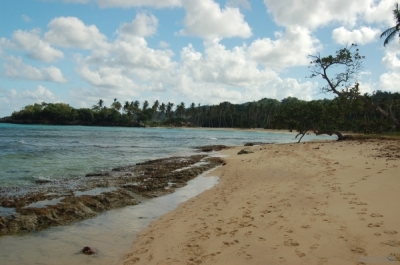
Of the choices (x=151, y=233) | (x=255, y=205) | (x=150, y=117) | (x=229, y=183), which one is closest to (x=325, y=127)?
(x=229, y=183)

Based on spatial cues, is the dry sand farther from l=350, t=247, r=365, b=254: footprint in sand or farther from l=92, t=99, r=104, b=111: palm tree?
l=92, t=99, r=104, b=111: palm tree

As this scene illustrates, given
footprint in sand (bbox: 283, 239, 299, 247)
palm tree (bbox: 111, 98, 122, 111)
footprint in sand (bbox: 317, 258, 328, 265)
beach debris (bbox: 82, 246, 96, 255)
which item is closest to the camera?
footprint in sand (bbox: 317, 258, 328, 265)

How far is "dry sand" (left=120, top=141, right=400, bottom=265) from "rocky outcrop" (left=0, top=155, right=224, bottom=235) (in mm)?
2317

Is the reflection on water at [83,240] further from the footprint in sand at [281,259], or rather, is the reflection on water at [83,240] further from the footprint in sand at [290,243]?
the footprint in sand at [290,243]

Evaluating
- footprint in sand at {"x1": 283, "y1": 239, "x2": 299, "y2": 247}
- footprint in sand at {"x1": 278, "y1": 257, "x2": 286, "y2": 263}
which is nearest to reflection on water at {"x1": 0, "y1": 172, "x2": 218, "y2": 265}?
footprint in sand at {"x1": 278, "y1": 257, "x2": 286, "y2": 263}

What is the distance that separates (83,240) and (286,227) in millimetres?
4363

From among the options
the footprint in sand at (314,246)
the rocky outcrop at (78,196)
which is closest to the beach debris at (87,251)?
the rocky outcrop at (78,196)

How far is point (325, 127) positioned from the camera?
3784 centimetres

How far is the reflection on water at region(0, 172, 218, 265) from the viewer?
5387 millimetres

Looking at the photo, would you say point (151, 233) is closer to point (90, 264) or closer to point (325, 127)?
point (90, 264)

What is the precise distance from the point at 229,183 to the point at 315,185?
3.79 metres

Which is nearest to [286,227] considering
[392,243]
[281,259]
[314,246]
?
[314,246]

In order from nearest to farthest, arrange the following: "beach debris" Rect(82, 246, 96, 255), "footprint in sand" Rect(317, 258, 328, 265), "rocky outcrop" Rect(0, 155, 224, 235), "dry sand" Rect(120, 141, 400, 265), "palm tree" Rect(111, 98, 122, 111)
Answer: "footprint in sand" Rect(317, 258, 328, 265) → "dry sand" Rect(120, 141, 400, 265) → "beach debris" Rect(82, 246, 96, 255) → "rocky outcrop" Rect(0, 155, 224, 235) → "palm tree" Rect(111, 98, 122, 111)

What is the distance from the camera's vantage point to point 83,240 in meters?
6.31
